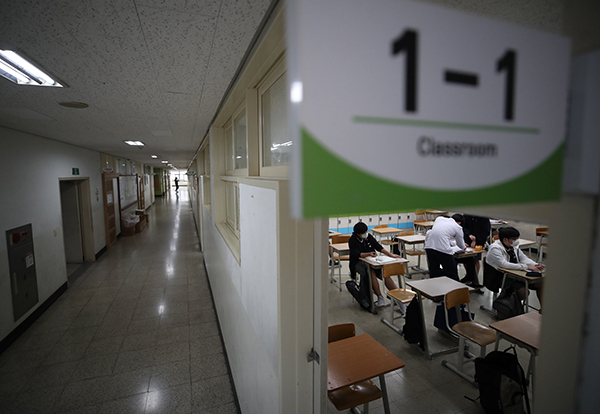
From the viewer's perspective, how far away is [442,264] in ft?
15.7

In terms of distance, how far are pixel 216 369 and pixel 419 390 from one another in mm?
2184

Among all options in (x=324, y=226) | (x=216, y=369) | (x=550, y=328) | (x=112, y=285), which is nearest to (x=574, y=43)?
(x=550, y=328)

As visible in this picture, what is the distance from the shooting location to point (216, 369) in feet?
10.9

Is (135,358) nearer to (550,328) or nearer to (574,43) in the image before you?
(550,328)

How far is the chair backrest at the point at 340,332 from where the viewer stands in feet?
8.82

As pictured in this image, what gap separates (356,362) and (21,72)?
3.00 metres

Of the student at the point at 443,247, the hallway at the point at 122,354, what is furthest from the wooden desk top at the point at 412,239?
the hallway at the point at 122,354

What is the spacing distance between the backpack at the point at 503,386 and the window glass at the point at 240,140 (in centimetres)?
295

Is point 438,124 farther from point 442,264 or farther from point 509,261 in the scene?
point 442,264

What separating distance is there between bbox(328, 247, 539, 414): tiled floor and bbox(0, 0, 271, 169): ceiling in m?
3.00

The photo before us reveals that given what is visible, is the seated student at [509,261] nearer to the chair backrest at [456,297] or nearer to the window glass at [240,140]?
the chair backrest at [456,297]

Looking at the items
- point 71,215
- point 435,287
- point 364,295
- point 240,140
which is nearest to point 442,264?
point 435,287

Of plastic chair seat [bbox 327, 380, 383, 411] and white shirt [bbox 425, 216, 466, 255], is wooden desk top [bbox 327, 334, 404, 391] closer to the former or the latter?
plastic chair seat [bbox 327, 380, 383, 411]

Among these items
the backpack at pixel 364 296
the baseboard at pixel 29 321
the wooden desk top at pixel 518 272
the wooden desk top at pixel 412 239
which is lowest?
the baseboard at pixel 29 321
